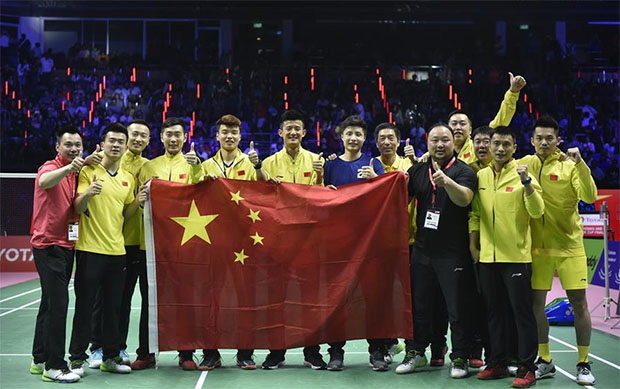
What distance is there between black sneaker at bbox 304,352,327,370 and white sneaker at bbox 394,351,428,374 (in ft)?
2.46

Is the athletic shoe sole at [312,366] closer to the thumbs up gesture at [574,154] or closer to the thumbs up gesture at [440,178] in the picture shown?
the thumbs up gesture at [440,178]

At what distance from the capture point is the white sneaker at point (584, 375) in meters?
6.53

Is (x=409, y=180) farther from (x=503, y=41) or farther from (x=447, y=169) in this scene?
(x=503, y=41)

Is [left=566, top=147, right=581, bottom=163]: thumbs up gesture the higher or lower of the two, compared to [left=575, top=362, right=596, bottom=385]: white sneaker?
higher

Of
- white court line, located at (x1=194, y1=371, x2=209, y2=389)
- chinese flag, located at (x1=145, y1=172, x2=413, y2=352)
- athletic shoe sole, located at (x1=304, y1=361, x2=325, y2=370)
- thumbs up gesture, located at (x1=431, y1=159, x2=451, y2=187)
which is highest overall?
thumbs up gesture, located at (x1=431, y1=159, x2=451, y2=187)

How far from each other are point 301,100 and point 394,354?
1629 centimetres

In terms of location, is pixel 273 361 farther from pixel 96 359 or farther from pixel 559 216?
pixel 559 216

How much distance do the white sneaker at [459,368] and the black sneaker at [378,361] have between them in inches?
26.7

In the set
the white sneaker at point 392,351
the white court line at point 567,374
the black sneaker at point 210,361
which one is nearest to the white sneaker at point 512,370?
the white court line at point 567,374

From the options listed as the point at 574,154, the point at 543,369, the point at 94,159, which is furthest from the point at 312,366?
the point at 574,154

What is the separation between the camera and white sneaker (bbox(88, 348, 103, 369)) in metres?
7.04

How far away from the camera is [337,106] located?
23172mm

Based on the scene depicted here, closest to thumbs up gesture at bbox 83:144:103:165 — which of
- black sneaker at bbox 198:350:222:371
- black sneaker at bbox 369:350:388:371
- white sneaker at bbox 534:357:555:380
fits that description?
black sneaker at bbox 198:350:222:371

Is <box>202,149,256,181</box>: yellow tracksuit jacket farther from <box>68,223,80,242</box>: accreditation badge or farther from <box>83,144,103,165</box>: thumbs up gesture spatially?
<box>68,223,80,242</box>: accreditation badge
